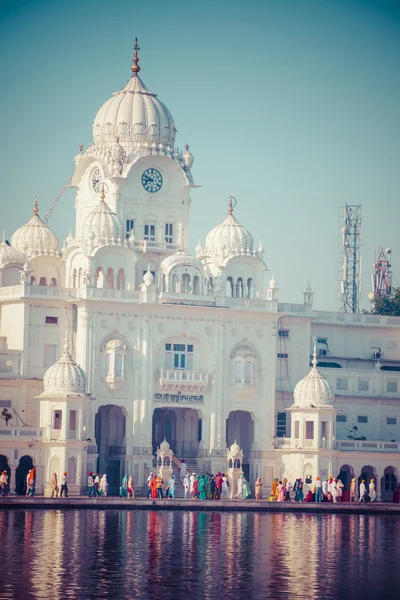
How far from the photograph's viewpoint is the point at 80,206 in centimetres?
8700

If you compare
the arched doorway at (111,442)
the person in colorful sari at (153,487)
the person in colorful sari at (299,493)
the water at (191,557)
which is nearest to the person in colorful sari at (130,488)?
the person in colorful sari at (153,487)

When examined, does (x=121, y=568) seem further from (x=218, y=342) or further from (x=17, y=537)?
(x=218, y=342)

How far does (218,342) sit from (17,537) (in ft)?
104

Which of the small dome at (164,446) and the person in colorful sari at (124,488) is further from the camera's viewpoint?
the small dome at (164,446)

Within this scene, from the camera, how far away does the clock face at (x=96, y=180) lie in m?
85.6

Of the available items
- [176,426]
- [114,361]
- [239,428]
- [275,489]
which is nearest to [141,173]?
[114,361]

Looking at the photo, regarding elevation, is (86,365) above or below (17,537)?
A: above

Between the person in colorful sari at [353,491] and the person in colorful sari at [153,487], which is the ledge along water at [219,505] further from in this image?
the person in colorful sari at [353,491]

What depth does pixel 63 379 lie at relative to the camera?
250 feet

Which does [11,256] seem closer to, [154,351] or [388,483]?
[154,351]

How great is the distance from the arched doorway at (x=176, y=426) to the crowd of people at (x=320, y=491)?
28.8ft

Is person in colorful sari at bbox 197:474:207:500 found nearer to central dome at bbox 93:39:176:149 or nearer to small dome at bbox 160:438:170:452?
small dome at bbox 160:438:170:452

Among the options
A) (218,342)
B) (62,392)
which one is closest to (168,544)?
(62,392)

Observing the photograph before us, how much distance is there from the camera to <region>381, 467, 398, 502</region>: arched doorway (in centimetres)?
8331
